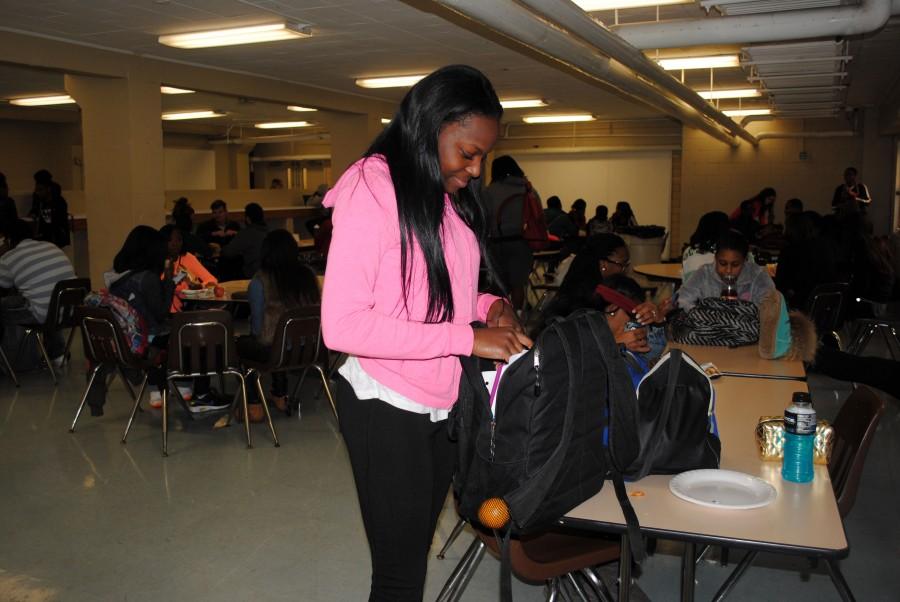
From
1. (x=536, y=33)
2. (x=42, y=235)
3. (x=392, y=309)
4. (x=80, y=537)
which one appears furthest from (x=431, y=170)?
(x=42, y=235)

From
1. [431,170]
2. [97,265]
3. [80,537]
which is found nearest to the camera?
[431,170]

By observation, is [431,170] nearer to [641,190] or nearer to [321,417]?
[321,417]

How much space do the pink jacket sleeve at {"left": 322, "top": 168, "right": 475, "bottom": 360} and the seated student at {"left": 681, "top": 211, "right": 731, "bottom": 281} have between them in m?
3.99

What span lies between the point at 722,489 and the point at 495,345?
2.60 ft

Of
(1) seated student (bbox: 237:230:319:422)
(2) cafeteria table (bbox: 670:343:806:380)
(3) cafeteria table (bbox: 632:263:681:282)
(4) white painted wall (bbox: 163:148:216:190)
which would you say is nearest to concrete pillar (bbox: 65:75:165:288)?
(1) seated student (bbox: 237:230:319:422)

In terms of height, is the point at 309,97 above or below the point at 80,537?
above

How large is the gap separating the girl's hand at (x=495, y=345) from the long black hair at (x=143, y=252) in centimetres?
369

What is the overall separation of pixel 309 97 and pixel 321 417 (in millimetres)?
6198

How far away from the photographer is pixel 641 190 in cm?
1602

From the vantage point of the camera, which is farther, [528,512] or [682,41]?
[682,41]

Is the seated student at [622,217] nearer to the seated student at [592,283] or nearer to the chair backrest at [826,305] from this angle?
the chair backrest at [826,305]

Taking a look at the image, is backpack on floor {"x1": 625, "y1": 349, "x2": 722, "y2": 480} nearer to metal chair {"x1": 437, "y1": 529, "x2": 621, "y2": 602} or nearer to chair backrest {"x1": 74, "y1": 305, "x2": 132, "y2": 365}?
metal chair {"x1": 437, "y1": 529, "x2": 621, "y2": 602}

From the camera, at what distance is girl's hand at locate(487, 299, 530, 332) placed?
5.65 ft

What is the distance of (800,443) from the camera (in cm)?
199
